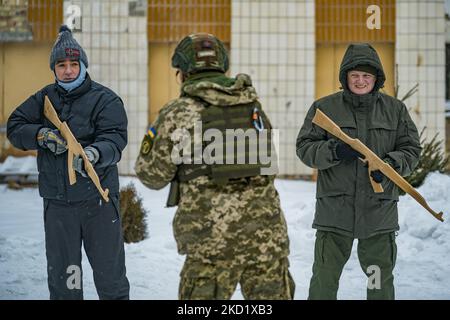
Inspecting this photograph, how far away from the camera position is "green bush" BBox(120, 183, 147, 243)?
7301 mm

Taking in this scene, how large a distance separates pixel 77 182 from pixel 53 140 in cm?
31

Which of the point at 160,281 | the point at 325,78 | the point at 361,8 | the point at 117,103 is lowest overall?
the point at 160,281

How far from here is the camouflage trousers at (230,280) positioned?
3.58 m

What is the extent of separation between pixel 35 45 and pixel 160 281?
22.2ft

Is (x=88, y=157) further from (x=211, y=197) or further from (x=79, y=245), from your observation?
(x=211, y=197)

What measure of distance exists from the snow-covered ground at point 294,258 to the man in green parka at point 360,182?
54.1 inches

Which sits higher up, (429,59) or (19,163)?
(429,59)

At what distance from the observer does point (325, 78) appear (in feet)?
38.7

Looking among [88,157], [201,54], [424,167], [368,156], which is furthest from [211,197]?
[424,167]

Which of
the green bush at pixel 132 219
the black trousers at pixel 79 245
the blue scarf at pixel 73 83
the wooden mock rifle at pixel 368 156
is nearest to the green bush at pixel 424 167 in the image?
the green bush at pixel 132 219

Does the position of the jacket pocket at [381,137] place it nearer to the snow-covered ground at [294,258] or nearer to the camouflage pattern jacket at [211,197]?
the camouflage pattern jacket at [211,197]

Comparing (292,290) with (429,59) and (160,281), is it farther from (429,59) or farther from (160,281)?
(429,59)

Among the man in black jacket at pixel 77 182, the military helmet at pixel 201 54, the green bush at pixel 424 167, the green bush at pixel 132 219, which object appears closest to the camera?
the military helmet at pixel 201 54

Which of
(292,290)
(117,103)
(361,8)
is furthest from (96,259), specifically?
(361,8)
